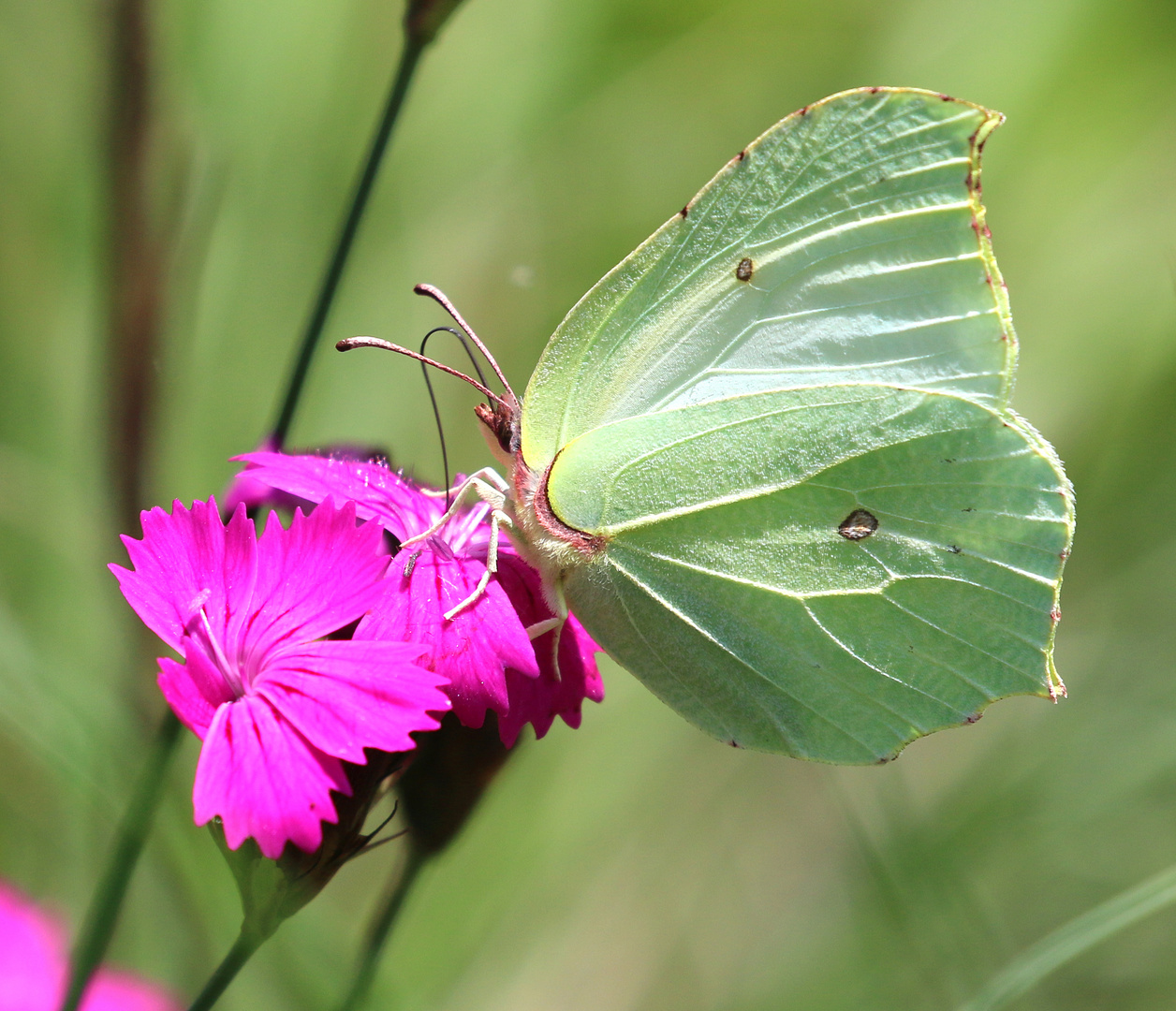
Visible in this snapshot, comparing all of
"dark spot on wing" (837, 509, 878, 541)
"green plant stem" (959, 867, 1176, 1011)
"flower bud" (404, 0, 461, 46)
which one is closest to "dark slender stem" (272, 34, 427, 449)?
"flower bud" (404, 0, 461, 46)

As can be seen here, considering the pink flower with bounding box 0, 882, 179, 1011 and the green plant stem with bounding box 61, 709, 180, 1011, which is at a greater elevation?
the green plant stem with bounding box 61, 709, 180, 1011

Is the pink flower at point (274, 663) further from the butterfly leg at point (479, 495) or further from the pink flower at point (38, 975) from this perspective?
the pink flower at point (38, 975)

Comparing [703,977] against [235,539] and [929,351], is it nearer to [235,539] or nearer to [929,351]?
[929,351]

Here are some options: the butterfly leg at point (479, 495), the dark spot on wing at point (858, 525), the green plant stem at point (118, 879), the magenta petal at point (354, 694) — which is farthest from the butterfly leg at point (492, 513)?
the dark spot on wing at point (858, 525)

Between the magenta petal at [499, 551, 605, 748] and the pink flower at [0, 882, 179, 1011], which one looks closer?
the magenta petal at [499, 551, 605, 748]

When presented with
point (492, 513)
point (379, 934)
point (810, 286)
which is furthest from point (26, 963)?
point (810, 286)

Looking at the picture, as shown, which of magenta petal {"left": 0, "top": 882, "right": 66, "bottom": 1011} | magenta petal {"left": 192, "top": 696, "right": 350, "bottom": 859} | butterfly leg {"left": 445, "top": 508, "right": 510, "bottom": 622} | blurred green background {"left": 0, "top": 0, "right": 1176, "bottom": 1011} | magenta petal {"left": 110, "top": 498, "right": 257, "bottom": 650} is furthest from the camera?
blurred green background {"left": 0, "top": 0, "right": 1176, "bottom": 1011}

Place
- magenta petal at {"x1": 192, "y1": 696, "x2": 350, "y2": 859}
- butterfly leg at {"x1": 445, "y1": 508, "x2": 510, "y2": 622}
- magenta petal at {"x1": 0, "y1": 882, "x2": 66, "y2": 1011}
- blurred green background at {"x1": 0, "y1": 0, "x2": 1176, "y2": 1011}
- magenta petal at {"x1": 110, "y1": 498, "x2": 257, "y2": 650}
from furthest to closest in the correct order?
blurred green background at {"x1": 0, "y1": 0, "x2": 1176, "y2": 1011}
magenta petal at {"x1": 0, "y1": 882, "x2": 66, "y2": 1011}
butterfly leg at {"x1": 445, "y1": 508, "x2": 510, "y2": 622}
magenta petal at {"x1": 110, "y1": 498, "x2": 257, "y2": 650}
magenta petal at {"x1": 192, "y1": 696, "x2": 350, "y2": 859}

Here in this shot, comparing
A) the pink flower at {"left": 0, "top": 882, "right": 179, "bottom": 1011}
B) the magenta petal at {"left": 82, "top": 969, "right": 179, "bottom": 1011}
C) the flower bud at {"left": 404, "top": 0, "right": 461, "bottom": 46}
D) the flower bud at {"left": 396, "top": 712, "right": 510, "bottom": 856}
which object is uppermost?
the flower bud at {"left": 404, "top": 0, "right": 461, "bottom": 46}

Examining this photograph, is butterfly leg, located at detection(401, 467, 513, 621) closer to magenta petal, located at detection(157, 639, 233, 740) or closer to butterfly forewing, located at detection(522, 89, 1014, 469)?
butterfly forewing, located at detection(522, 89, 1014, 469)
